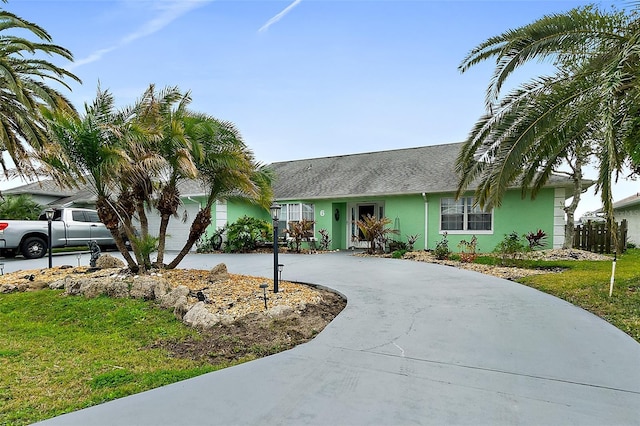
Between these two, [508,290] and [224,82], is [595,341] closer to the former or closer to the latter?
[508,290]

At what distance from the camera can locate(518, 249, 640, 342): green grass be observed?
17.7ft

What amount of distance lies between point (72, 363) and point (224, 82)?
39.8 ft

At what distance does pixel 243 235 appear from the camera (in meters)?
15.9

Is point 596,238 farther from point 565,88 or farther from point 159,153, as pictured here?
point 159,153

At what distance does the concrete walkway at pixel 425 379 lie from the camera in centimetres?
267

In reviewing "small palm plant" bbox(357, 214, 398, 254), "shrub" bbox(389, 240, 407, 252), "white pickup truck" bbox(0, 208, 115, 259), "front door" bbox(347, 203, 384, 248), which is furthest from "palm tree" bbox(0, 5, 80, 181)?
"shrub" bbox(389, 240, 407, 252)

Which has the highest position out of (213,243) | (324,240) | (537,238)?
(537,238)

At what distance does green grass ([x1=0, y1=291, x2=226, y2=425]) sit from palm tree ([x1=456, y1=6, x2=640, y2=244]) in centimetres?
638

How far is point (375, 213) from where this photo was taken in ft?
54.3

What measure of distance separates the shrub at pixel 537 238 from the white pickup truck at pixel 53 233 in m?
17.1

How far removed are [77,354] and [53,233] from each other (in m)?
12.4

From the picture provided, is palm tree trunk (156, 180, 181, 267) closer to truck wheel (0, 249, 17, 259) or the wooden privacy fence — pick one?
truck wheel (0, 249, 17, 259)

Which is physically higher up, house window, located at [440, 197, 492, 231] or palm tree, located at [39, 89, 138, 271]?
palm tree, located at [39, 89, 138, 271]

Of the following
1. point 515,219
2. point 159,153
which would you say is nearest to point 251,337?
point 159,153
